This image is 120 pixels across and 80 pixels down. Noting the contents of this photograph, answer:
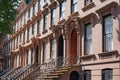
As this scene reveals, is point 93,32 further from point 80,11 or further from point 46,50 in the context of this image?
point 46,50

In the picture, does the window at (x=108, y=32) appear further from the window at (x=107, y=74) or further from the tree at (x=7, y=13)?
the tree at (x=7, y=13)

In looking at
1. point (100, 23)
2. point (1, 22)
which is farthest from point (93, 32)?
point (1, 22)

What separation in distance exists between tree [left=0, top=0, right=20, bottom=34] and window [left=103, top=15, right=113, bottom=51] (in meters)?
7.95

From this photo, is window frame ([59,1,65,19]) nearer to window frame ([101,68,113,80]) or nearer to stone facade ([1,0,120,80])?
stone facade ([1,0,120,80])

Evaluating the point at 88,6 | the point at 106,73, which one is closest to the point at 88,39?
the point at 88,6

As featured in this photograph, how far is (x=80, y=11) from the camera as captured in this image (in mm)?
24359

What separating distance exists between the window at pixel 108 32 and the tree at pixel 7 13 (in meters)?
7.95

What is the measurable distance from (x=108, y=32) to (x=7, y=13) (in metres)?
8.49

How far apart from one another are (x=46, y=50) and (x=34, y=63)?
164 inches

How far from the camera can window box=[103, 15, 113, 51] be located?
2002 cm

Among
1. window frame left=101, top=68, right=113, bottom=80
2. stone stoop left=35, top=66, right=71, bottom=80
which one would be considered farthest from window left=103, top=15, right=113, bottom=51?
stone stoop left=35, top=66, right=71, bottom=80

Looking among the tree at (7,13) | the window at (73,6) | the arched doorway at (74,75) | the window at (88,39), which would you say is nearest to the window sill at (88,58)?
the window at (88,39)

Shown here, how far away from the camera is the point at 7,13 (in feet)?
84.0

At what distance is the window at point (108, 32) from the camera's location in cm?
2002
